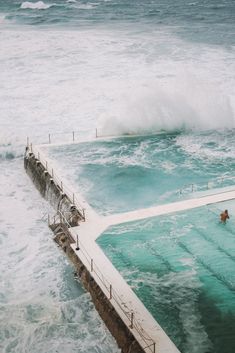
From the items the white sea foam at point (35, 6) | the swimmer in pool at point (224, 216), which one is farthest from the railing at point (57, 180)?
the white sea foam at point (35, 6)

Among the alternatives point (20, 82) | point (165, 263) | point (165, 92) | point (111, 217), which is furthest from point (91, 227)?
point (20, 82)

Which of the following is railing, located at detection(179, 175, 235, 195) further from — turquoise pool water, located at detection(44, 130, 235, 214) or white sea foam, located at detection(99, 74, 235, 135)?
white sea foam, located at detection(99, 74, 235, 135)

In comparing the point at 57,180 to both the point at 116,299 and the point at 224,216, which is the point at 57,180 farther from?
the point at 116,299

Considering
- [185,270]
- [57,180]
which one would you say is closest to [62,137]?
[57,180]

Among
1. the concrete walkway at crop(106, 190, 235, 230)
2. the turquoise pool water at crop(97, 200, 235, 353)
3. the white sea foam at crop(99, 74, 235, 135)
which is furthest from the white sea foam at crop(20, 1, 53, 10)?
the turquoise pool water at crop(97, 200, 235, 353)

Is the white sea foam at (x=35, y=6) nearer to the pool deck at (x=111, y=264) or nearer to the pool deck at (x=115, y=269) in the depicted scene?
the pool deck at (x=115, y=269)

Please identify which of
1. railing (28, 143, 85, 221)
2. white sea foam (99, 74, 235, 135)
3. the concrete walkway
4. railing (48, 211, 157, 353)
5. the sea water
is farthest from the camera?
white sea foam (99, 74, 235, 135)
